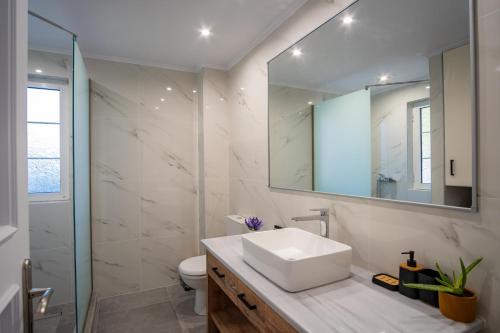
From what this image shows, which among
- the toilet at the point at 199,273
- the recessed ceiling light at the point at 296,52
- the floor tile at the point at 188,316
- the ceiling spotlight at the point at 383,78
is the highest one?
the recessed ceiling light at the point at 296,52

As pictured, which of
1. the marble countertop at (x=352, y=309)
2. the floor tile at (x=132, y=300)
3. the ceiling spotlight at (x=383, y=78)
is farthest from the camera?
the floor tile at (x=132, y=300)

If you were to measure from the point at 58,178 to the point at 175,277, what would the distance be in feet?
5.66

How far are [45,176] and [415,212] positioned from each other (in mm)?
2135

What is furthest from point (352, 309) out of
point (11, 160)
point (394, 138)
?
point (11, 160)

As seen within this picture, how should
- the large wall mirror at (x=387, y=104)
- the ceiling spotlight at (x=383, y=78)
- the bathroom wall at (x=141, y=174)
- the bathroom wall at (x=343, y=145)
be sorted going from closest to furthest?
the large wall mirror at (x=387, y=104)
the ceiling spotlight at (x=383, y=78)
the bathroom wall at (x=343, y=145)
the bathroom wall at (x=141, y=174)

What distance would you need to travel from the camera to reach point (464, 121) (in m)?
1.02

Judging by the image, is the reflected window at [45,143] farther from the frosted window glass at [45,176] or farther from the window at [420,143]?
the window at [420,143]

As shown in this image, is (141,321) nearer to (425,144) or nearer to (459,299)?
(459,299)

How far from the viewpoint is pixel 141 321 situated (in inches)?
93.0

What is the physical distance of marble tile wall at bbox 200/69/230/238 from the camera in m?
2.89

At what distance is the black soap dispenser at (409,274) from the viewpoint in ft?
3.55

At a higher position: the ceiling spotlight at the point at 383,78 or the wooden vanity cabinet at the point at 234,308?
the ceiling spotlight at the point at 383,78

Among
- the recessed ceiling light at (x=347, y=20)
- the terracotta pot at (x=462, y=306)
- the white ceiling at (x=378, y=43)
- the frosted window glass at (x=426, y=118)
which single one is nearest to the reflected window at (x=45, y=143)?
the white ceiling at (x=378, y=43)

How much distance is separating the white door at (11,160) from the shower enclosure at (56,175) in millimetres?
903
